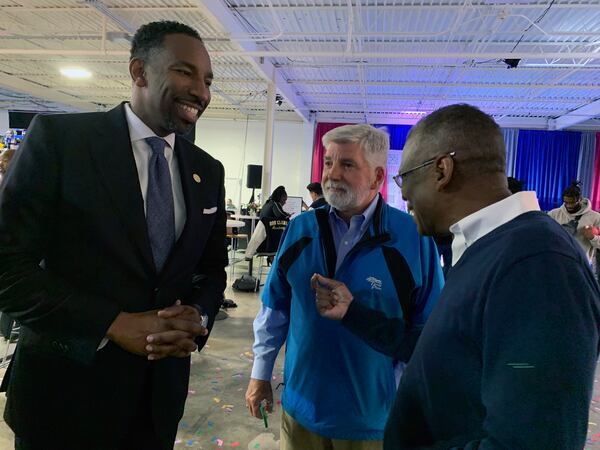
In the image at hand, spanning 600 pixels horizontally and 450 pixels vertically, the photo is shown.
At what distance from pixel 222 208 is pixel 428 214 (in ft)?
2.54

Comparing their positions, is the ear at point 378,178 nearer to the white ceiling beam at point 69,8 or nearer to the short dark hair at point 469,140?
the short dark hair at point 469,140

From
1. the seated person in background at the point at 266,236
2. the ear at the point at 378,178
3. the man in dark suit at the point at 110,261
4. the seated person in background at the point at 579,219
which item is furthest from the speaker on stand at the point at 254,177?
the man in dark suit at the point at 110,261

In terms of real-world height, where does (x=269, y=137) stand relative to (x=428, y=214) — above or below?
above

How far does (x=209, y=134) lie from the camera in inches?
578

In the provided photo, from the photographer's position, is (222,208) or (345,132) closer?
(222,208)

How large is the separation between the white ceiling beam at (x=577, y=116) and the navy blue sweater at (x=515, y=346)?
11.9 m

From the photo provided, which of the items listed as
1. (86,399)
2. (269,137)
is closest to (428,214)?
(86,399)

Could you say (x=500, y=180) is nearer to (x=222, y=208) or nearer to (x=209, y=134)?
(x=222, y=208)

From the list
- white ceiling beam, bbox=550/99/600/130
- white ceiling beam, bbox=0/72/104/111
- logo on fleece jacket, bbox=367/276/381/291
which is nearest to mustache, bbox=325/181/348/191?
logo on fleece jacket, bbox=367/276/381/291

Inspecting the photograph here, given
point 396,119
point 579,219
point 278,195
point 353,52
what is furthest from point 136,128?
point 396,119

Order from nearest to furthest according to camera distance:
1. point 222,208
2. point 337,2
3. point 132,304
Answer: point 132,304 < point 222,208 < point 337,2

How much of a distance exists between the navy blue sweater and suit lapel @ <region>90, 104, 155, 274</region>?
74 centimetres

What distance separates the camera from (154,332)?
3.43 feet

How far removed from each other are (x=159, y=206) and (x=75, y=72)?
11096mm
